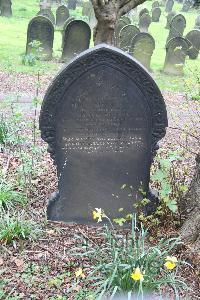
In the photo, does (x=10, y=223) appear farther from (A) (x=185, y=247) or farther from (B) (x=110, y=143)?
(A) (x=185, y=247)

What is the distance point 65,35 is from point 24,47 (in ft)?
8.57

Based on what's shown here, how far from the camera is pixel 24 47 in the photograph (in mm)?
14586

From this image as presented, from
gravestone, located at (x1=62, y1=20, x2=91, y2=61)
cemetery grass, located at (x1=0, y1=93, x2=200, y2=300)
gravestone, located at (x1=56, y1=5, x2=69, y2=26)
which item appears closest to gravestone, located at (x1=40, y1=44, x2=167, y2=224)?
cemetery grass, located at (x1=0, y1=93, x2=200, y2=300)

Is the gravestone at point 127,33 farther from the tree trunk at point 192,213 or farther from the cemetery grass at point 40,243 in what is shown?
the tree trunk at point 192,213

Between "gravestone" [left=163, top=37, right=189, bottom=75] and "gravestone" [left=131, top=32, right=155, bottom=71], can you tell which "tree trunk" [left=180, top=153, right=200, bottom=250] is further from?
"gravestone" [left=163, top=37, right=189, bottom=75]

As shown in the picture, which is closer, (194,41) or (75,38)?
(75,38)

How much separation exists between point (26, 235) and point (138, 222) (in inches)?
42.3

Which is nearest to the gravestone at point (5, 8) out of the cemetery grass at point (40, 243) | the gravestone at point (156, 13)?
the gravestone at point (156, 13)

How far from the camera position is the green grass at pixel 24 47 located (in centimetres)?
1152

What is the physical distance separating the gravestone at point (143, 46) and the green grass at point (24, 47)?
559 mm

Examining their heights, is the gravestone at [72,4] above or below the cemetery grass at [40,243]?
above

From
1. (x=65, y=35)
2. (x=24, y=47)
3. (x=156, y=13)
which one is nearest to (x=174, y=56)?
(x=65, y=35)

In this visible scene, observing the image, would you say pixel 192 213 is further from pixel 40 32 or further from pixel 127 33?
pixel 127 33

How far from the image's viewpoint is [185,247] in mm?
3818
